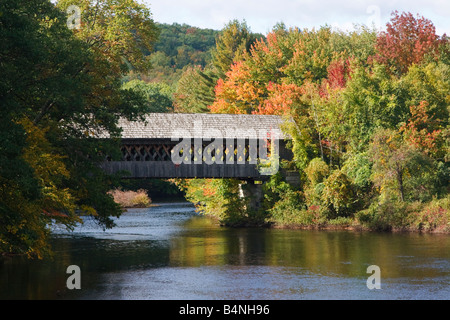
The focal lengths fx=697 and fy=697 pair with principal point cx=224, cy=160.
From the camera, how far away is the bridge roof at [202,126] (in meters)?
34.2

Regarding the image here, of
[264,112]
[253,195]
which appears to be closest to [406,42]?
[264,112]

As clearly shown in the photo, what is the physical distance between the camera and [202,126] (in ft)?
116

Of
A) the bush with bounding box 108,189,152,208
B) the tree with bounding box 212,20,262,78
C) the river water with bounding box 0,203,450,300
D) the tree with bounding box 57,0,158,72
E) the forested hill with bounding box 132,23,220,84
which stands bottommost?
the river water with bounding box 0,203,450,300

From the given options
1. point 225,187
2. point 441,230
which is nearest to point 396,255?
point 441,230

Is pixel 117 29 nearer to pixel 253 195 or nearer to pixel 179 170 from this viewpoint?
pixel 179 170

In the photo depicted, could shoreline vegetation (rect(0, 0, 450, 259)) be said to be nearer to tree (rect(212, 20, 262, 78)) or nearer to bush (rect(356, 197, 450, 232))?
bush (rect(356, 197, 450, 232))

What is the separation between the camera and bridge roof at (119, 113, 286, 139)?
34219 mm

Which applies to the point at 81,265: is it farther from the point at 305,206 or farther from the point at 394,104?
the point at 394,104

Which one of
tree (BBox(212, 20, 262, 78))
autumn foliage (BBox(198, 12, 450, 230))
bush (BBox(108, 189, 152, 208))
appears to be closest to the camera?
autumn foliage (BBox(198, 12, 450, 230))

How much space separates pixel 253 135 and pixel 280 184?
9.41ft

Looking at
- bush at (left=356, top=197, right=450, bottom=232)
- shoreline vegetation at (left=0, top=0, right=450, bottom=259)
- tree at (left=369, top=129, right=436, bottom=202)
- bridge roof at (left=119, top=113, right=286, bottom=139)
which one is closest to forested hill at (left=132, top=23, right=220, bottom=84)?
shoreline vegetation at (left=0, top=0, right=450, bottom=259)

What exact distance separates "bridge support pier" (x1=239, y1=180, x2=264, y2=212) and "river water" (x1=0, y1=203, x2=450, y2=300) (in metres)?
3.42

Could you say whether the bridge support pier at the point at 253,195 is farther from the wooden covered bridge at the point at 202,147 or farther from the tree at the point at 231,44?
the tree at the point at 231,44

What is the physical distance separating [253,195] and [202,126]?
4.56 meters
